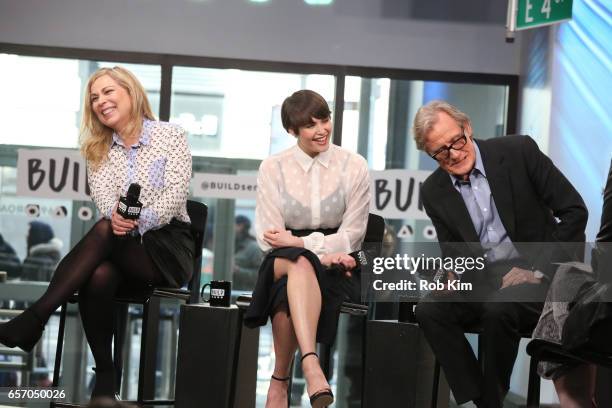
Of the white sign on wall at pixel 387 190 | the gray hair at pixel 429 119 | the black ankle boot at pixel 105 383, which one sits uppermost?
the gray hair at pixel 429 119

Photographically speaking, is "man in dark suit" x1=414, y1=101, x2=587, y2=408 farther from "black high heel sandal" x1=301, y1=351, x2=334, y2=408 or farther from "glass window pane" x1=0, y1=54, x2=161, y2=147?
"glass window pane" x1=0, y1=54, x2=161, y2=147

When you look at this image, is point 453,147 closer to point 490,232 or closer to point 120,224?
point 490,232

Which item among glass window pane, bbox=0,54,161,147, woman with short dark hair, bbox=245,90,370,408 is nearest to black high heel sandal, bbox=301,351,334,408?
woman with short dark hair, bbox=245,90,370,408

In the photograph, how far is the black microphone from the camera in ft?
12.3

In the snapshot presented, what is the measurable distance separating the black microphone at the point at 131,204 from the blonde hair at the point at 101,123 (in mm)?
403

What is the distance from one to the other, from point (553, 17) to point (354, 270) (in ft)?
6.90

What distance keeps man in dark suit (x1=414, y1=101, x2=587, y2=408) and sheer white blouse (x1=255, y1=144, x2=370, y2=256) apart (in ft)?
1.48

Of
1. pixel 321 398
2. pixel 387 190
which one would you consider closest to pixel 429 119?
pixel 321 398

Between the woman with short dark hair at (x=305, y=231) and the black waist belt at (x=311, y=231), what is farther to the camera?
the black waist belt at (x=311, y=231)

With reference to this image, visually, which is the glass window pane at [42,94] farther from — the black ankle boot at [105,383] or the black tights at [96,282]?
the black ankle boot at [105,383]

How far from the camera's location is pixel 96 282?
12.3 feet

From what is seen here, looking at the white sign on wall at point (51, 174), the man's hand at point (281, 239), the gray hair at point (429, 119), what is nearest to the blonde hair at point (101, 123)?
the man's hand at point (281, 239)

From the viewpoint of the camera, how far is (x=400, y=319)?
4121 millimetres

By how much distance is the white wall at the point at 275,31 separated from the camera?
273 inches
